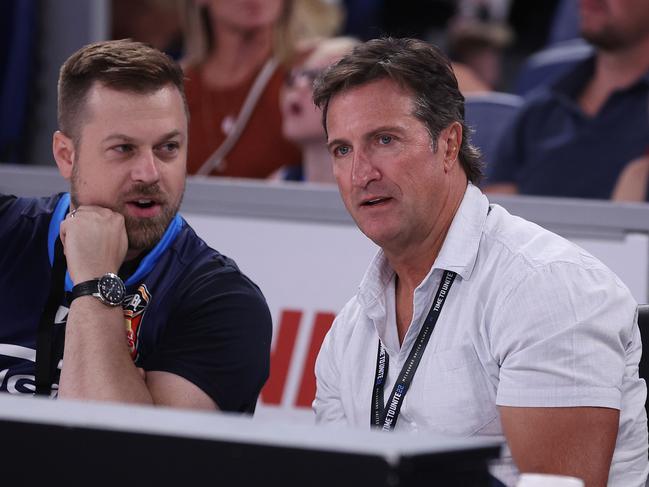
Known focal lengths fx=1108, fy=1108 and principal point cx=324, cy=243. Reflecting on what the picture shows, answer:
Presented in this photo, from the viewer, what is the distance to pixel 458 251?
6.56 feet

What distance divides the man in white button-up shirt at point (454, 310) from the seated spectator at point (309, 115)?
1.92m

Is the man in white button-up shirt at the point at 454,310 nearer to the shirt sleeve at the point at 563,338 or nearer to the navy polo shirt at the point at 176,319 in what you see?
the shirt sleeve at the point at 563,338

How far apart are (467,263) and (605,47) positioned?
242 centimetres

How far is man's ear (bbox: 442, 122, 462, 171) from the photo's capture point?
2.14 m

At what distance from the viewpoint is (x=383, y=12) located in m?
7.26

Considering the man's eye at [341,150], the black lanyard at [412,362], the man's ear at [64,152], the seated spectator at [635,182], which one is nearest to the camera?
the black lanyard at [412,362]

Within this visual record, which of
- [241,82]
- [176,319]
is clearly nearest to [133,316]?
[176,319]

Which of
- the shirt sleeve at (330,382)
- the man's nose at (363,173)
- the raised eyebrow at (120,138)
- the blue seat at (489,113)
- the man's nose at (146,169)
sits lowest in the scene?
the shirt sleeve at (330,382)

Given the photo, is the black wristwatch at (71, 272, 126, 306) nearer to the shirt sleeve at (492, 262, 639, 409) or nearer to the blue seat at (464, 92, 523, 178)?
the shirt sleeve at (492, 262, 639, 409)

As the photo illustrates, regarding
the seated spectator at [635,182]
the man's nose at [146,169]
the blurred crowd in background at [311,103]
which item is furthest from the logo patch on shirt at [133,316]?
the seated spectator at [635,182]

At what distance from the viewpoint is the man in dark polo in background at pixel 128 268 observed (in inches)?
83.7

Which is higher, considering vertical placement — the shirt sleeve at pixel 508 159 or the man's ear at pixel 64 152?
the shirt sleeve at pixel 508 159

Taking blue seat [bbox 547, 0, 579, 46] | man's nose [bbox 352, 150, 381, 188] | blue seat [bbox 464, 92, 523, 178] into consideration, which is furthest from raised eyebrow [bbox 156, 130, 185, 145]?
blue seat [bbox 547, 0, 579, 46]

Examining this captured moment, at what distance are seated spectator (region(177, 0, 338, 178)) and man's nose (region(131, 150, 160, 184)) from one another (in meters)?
2.12
